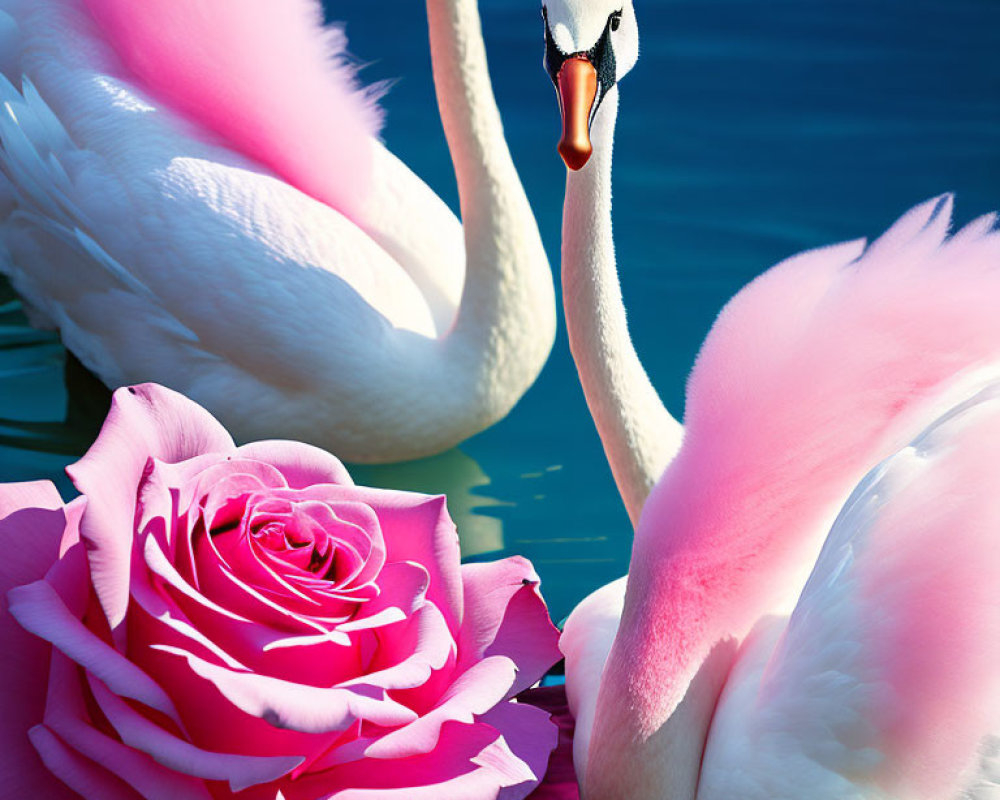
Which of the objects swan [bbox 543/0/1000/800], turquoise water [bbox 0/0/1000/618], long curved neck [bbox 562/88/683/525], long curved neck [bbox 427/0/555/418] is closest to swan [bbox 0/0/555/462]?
long curved neck [bbox 427/0/555/418]

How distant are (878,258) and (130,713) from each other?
1.20 feet

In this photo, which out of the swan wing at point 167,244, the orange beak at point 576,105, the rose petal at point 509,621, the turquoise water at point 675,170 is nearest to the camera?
the rose petal at point 509,621

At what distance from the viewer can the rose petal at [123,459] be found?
0.39 metres

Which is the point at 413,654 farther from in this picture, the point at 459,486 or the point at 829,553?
the point at 459,486

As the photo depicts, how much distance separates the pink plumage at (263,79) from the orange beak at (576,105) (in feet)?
→ 1.53

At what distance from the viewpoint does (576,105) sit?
0.80 metres

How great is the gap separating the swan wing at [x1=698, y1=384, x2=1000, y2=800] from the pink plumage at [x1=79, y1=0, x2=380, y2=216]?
80 centimetres

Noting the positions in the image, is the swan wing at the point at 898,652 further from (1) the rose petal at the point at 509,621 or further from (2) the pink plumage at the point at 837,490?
(1) the rose petal at the point at 509,621

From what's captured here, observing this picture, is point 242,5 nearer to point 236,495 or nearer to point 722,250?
point 722,250

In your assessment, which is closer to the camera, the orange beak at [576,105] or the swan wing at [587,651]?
the swan wing at [587,651]

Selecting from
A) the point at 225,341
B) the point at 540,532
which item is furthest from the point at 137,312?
the point at 540,532

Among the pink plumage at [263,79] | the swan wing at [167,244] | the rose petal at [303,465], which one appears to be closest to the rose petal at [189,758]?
the rose petal at [303,465]

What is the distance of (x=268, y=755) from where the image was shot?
1.31 ft

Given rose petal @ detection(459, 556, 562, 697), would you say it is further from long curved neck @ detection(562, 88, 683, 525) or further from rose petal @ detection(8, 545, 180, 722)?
long curved neck @ detection(562, 88, 683, 525)
